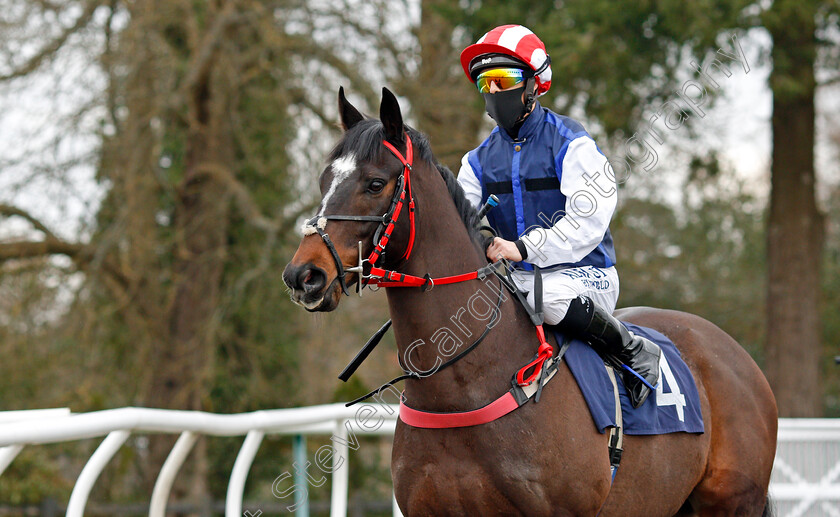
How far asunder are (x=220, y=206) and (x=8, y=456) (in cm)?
762

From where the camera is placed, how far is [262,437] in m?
4.97

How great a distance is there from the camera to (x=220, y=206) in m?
10.1

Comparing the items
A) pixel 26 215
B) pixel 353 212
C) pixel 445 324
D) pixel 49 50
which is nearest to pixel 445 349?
pixel 445 324

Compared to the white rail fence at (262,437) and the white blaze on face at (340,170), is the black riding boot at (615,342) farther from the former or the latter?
the white rail fence at (262,437)

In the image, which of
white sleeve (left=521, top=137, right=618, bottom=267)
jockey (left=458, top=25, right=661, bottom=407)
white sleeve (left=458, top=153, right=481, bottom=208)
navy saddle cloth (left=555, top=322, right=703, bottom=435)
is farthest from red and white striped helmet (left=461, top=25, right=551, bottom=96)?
navy saddle cloth (left=555, top=322, right=703, bottom=435)

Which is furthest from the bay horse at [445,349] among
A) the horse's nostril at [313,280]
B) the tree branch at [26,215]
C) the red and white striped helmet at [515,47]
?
the tree branch at [26,215]

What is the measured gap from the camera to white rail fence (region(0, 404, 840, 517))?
2883 millimetres

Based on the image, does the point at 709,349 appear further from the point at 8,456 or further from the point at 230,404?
the point at 230,404

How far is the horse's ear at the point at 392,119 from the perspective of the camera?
2.92 meters

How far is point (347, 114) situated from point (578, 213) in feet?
3.05

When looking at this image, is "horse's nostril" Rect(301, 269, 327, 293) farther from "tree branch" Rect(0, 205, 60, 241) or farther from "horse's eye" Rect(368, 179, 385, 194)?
"tree branch" Rect(0, 205, 60, 241)

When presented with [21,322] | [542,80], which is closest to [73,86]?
[21,322]

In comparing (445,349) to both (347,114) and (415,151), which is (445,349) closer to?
(415,151)

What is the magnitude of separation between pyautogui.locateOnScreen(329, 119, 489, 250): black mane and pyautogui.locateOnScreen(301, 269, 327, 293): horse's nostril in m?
0.46
